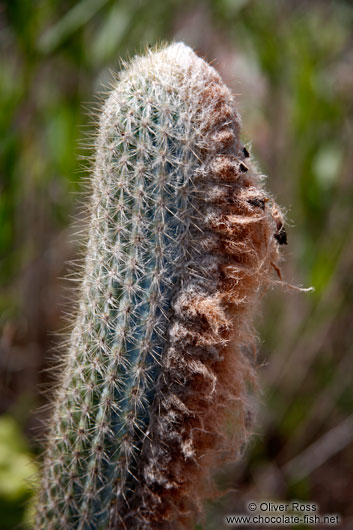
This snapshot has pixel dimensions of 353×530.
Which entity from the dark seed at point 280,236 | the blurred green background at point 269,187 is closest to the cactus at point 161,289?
the dark seed at point 280,236

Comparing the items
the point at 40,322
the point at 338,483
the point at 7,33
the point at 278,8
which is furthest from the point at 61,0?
the point at 338,483

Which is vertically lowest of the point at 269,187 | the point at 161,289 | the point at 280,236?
the point at 161,289

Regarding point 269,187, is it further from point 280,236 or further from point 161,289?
point 161,289

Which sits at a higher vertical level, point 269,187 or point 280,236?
point 269,187

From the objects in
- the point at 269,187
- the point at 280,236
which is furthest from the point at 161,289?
the point at 269,187

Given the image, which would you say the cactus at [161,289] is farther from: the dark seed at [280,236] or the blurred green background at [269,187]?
the blurred green background at [269,187]

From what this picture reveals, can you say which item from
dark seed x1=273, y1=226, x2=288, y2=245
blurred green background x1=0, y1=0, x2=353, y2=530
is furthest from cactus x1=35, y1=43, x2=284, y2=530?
blurred green background x1=0, y1=0, x2=353, y2=530
